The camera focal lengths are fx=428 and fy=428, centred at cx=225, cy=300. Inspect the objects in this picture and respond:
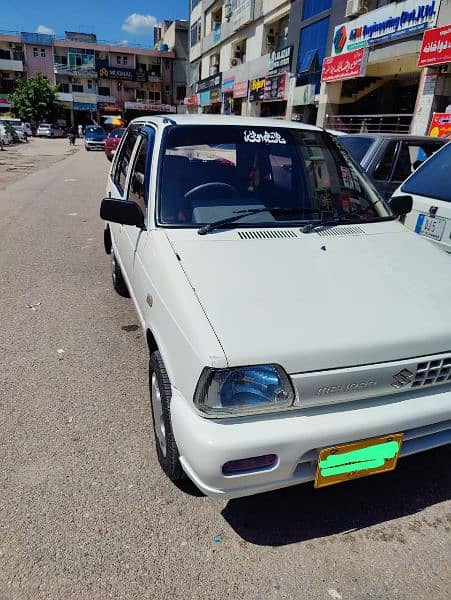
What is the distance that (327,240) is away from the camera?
264 centimetres

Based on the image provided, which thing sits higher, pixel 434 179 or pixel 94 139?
pixel 434 179

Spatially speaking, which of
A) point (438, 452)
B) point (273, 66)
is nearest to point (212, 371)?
point (438, 452)

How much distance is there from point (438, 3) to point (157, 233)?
47.5 feet

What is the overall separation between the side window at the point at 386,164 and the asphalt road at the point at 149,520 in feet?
14.0

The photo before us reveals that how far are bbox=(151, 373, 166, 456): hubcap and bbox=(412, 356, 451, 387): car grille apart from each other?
1273 mm

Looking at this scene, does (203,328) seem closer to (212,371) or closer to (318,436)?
(212,371)

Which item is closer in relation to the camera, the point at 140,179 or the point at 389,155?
the point at 140,179

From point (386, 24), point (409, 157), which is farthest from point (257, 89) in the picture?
point (409, 157)

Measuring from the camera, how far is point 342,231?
9.15ft

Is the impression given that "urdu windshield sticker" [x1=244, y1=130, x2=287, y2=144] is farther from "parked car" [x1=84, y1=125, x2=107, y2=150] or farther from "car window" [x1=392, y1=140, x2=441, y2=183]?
"parked car" [x1=84, y1=125, x2=107, y2=150]

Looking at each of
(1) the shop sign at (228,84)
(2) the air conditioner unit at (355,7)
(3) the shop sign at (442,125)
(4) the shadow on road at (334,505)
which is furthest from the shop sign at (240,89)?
(4) the shadow on road at (334,505)

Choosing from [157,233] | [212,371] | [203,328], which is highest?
[157,233]

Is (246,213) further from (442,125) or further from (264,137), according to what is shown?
(442,125)

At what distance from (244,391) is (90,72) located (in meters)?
72.1
